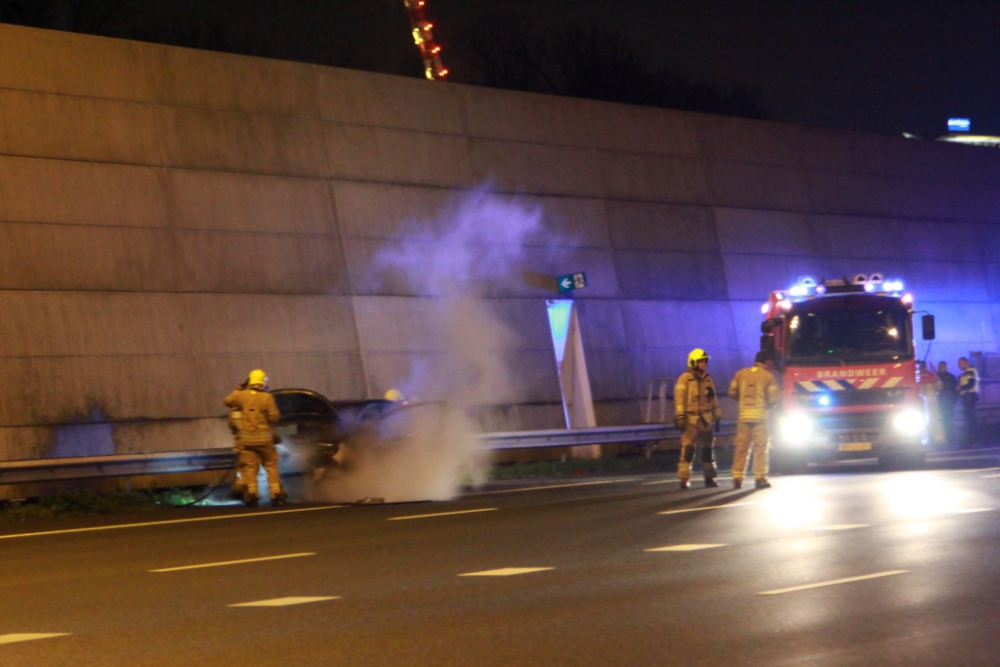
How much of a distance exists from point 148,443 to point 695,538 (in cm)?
1386

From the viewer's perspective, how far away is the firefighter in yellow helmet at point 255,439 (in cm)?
1844

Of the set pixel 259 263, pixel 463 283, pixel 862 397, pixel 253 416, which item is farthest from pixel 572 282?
pixel 253 416

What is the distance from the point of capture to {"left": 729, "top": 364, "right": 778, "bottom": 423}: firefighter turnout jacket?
60.9 feet

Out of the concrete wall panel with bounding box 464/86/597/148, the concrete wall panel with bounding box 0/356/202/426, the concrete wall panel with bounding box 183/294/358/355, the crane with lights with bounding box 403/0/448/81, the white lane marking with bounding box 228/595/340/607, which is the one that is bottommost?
the white lane marking with bounding box 228/595/340/607

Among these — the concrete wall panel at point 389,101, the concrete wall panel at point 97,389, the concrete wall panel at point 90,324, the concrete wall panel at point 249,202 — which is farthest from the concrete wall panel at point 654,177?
the concrete wall panel at point 97,389

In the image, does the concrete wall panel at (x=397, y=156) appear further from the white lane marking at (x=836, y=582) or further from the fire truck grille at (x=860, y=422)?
the white lane marking at (x=836, y=582)

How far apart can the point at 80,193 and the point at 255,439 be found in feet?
26.0

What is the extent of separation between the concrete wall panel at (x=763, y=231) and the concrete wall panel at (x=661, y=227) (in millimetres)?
436

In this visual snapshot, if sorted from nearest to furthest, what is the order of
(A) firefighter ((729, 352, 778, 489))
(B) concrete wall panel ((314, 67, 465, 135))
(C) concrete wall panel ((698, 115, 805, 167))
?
(A) firefighter ((729, 352, 778, 489)) < (B) concrete wall panel ((314, 67, 465, 135)) < (C) concrete wall panel ((698, 115, 805, 167))

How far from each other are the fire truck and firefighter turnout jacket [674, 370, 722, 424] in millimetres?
4068

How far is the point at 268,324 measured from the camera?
25.9m

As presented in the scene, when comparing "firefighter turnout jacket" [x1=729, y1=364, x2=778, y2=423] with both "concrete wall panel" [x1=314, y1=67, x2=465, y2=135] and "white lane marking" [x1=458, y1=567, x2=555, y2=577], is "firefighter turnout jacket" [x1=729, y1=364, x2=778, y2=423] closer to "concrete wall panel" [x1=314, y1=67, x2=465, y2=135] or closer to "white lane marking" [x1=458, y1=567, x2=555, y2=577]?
"white lane marking" [x1=458, y1=567, x2=555, y2=577]

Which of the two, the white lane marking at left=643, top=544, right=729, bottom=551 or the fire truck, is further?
the fire truck

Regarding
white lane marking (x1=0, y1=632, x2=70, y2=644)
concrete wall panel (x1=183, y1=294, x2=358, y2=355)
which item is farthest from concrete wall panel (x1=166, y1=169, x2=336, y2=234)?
white lane marking (x1=0, y1=632, x2=70, y2=644)
